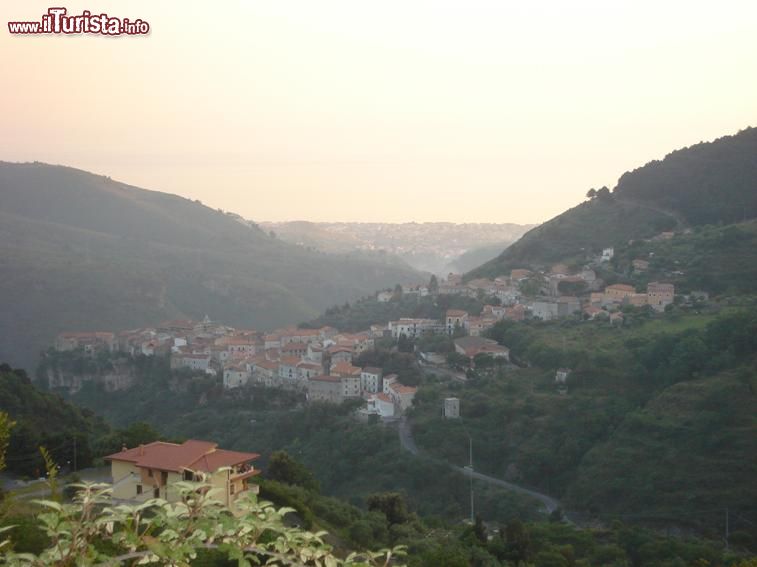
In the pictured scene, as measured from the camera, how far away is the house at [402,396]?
31.7 m

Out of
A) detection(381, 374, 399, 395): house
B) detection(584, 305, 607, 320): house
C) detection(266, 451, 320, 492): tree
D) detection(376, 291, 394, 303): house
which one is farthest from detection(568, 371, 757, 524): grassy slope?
detection(376, 291, 394, 303): house

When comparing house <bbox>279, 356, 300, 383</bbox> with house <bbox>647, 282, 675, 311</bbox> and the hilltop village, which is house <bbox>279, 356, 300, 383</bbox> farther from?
house <bbox>647, 282, 675, 311</bbox>

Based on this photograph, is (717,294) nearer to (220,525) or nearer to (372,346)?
(372,346)

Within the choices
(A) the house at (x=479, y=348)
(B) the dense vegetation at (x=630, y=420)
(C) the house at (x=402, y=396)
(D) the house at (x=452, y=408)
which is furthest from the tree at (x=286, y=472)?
(A) the house at (x=479, y=348)

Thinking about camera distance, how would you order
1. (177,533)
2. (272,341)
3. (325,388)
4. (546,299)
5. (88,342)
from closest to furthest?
(177,533), (325,388), (546,299), (272,341), (88,342)

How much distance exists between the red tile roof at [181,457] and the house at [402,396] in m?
19.9

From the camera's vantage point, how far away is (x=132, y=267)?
75.1 meters

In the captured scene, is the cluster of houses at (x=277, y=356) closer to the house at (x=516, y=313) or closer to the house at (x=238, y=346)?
the house at (x=238, y=346)

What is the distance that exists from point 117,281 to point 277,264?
23368mm

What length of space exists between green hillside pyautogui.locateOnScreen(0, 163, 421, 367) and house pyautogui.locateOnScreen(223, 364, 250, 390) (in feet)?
70.4

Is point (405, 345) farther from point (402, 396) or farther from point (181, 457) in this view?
point (181, 457)

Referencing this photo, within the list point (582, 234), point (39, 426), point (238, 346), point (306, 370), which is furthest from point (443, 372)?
point (582, 234)

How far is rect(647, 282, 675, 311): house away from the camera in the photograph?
37469 mm

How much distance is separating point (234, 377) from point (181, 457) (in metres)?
26.6
